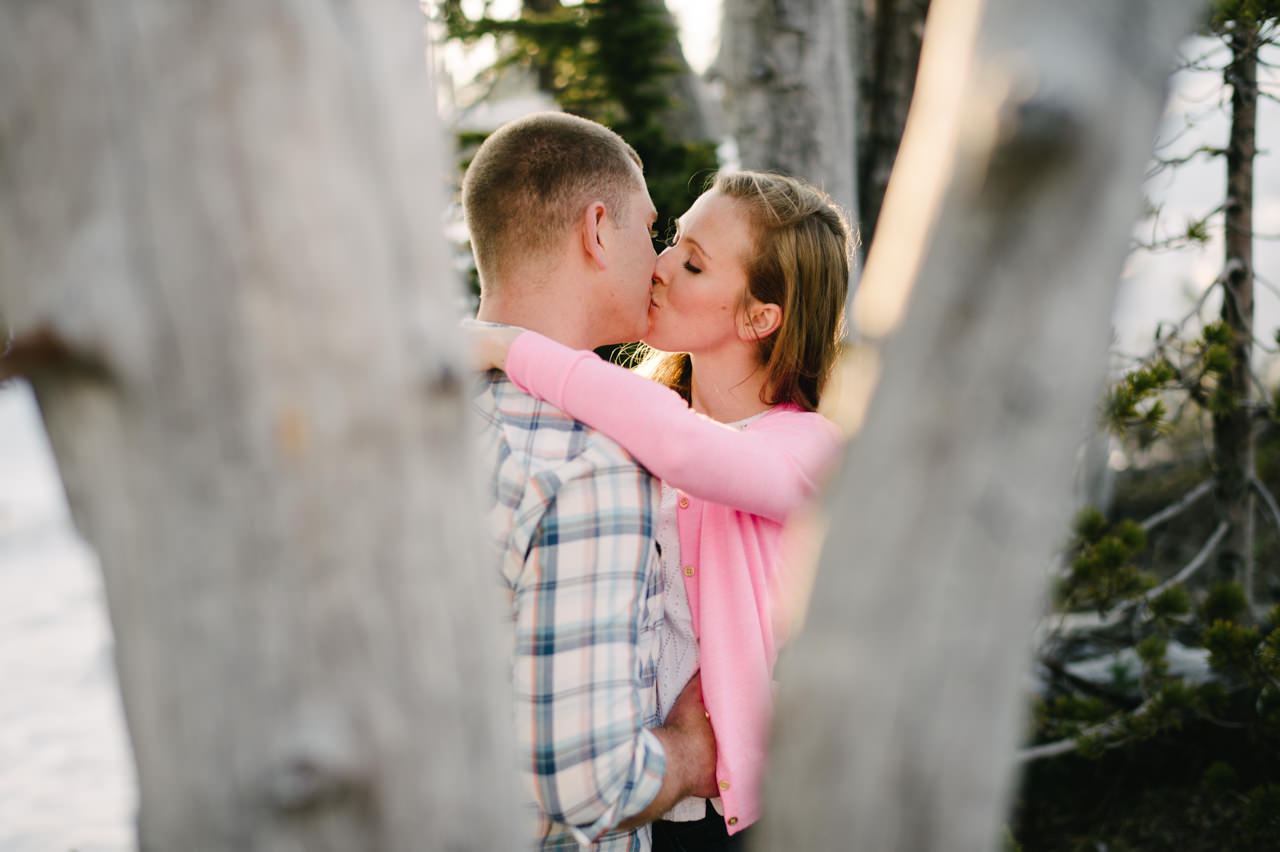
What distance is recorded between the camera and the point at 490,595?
33.6 inches

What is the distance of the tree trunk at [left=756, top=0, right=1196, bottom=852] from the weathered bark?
3747mm

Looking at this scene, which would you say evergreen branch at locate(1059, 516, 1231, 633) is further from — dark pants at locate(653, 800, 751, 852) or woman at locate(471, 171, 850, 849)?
Answer: dark pants at locate(653, 800, 751, 852)

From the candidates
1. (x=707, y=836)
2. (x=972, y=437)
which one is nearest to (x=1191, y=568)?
(x=707, y=836)

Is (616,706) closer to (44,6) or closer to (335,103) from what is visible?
(335,103)

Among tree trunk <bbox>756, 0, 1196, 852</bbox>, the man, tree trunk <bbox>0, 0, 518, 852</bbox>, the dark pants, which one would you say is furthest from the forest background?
tree trunk <bbox>0, 0, 518, 852</bbox>

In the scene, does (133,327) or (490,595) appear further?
(490,595)

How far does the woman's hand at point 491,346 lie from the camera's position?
6.03 ft

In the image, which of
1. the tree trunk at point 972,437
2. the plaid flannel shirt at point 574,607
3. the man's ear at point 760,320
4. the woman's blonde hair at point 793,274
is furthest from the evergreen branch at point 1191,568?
the tree trunk at point 972,437

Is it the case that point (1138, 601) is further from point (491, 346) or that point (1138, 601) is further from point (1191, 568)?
point (491, 346)

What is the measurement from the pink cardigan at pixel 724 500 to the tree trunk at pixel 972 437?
31.5 inches

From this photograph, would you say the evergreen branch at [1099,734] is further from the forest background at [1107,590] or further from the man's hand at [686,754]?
the man's hand at [686,754]

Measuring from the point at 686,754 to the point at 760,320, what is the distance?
3.83 ft

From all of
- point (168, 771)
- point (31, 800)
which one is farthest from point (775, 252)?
point (31, 800)

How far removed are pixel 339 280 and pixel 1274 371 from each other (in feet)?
28.8
